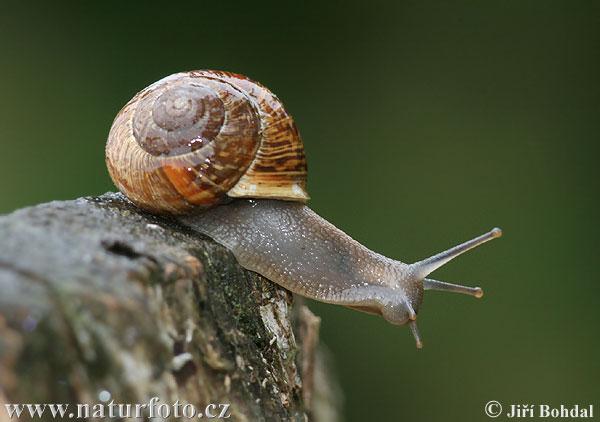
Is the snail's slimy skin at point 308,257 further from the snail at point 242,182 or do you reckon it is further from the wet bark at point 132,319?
the wet bark at point 132,319

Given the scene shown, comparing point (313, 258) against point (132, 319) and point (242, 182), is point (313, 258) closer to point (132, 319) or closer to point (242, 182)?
point (242, 182)

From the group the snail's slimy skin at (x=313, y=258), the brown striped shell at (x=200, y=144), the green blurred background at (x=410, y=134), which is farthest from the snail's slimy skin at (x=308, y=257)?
the green blurred background at (x=410, y=134)

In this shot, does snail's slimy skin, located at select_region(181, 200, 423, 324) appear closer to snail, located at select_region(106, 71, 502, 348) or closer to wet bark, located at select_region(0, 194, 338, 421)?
snail, located at select_region(106, 71, 502, 348)

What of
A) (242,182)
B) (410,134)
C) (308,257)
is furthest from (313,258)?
(410,134)

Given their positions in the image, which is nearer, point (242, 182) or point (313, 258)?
point (242, 182)

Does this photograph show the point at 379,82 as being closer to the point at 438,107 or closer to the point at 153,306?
the point at 438,107

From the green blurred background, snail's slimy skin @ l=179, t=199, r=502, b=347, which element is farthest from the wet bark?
the green blurred background
